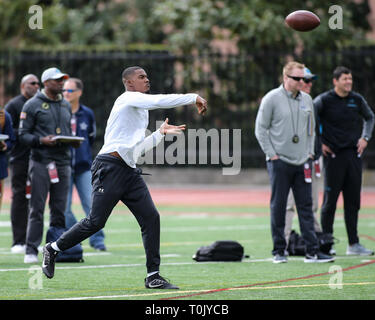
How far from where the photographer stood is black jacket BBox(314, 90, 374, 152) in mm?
12273

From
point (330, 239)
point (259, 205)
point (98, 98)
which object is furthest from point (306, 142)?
point (98, 98)

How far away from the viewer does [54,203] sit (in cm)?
1142

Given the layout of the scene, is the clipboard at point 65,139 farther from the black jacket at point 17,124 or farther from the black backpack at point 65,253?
the black jacket at point 17,124

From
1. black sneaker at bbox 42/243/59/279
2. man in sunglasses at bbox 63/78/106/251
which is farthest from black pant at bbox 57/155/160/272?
man in sunglasses at bbox 63/78/106/251

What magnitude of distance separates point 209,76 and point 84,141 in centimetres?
1297

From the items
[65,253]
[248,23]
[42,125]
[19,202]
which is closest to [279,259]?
[65,253]

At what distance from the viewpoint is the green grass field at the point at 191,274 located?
8539mm

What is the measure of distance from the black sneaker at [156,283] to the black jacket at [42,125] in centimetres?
309

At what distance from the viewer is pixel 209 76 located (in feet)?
84.3

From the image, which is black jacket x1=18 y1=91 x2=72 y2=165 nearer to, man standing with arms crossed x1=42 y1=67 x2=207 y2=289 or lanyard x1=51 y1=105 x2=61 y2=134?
lanyard x1=51 y1=105 x2=61 y2=134

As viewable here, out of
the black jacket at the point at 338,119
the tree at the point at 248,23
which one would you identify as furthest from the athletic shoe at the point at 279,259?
the tree at the point at 248,23

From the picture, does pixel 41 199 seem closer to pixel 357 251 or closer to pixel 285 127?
pixel 285 127

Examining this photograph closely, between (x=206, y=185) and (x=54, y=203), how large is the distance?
14665 mm
